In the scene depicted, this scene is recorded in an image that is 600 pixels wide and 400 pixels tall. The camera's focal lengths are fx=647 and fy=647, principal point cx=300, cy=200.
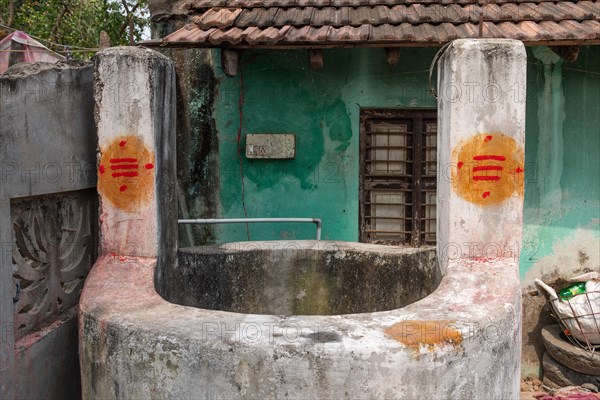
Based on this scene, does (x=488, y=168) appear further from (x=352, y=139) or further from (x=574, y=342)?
(x=574, y=342)

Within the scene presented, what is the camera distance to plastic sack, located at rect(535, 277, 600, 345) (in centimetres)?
536

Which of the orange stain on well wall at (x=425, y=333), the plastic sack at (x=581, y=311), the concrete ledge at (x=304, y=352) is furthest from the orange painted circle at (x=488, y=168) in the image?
the plastic sack at (x=581, y=311)

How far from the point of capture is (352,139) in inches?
241

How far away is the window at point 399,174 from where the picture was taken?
19.9 feet

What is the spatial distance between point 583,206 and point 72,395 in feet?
15.7

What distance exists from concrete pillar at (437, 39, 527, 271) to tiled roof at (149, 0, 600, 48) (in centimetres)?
196

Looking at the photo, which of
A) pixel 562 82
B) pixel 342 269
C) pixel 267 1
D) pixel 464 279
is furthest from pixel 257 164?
pixel 464 279

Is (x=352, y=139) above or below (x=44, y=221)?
above

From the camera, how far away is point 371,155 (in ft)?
20.2

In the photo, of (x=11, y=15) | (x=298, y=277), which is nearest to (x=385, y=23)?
(x=298, y=277)

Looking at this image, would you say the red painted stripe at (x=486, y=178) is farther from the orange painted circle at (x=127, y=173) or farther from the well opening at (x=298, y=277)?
the orange painted circle at (x=127, y=173)

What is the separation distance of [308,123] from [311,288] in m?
2.42

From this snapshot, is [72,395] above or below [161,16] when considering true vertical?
below

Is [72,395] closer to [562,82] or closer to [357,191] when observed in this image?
[357,191]
